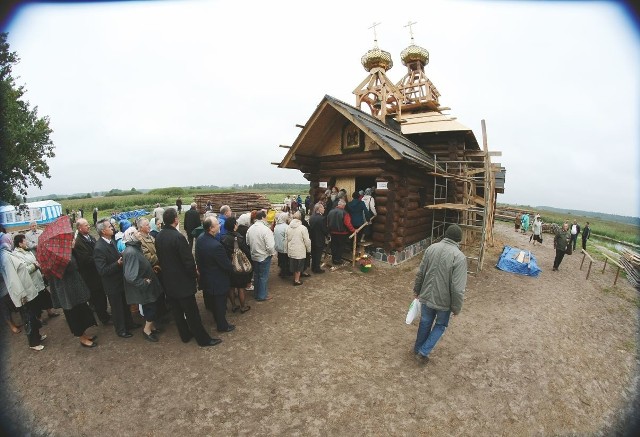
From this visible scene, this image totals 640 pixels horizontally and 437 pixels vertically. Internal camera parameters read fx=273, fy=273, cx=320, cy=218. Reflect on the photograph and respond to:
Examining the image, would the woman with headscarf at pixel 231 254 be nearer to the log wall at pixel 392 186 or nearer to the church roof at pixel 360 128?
the church roof at pixel 360 128

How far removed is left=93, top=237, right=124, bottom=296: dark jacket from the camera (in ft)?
15.6

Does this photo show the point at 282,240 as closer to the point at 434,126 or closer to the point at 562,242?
the point at 434,126

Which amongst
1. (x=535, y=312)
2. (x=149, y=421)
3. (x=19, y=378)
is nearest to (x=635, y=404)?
(x=535, y=312)

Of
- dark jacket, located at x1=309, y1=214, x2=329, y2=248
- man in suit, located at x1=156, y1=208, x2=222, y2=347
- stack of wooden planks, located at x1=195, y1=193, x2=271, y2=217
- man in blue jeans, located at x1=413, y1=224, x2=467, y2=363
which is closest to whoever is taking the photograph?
man in blue jeans, located at x1=413, y1=224, x2=467, y2=363

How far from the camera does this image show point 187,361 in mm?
4590

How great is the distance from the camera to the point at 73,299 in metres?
4.70

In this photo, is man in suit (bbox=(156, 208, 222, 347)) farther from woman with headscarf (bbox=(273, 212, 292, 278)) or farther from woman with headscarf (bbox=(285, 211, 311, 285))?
woman with headscarf (bbox=(273, 212, 292, 278))

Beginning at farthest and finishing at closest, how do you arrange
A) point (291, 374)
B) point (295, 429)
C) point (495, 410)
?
point (291, 374) < point (495, 410) < point (295, 429)

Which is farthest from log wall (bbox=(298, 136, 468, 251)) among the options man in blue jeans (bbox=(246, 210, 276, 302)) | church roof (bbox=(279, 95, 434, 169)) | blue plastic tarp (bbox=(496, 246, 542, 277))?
man in blue jeans (bbox=(246, 210, 276, 302))

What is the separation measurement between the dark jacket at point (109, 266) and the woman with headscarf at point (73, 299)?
345 mm

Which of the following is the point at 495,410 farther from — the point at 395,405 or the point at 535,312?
the point at 535,312

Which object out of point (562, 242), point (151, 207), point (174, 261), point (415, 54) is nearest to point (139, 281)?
point (174, 261)

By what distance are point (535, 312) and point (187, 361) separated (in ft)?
26.2

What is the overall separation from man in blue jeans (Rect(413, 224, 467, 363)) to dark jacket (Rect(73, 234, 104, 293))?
6.04 m
